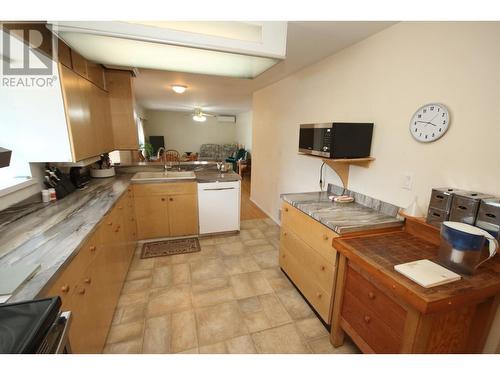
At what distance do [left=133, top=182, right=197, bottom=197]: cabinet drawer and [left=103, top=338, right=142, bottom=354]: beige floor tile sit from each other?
5.54ft

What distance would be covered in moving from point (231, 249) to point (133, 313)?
131 centimetres

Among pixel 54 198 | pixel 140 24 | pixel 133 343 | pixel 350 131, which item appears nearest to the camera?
pixel 140 24

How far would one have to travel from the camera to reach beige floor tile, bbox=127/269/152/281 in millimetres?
2312

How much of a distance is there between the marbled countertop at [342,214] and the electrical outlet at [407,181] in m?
0.23

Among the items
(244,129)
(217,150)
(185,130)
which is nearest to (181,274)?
(244,129)

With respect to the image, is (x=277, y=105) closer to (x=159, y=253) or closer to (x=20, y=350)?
(x=159, y=253)

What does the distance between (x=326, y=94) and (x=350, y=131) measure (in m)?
0.80

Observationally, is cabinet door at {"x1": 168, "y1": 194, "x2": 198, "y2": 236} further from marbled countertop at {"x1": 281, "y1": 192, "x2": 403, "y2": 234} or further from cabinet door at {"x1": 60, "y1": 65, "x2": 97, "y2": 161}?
marbled countertop at {"x1": 281, "y1": 192, "x2": 403, "y2": 234}

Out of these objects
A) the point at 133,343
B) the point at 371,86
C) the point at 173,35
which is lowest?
the point at 133,343

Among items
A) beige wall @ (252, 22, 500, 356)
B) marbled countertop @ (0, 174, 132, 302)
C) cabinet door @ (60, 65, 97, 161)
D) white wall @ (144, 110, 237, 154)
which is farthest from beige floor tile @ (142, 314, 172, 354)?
white wall @ (144, 110, 237, 154)

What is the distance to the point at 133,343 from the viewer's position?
5.19 feet

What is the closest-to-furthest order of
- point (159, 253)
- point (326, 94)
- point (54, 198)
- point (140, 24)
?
1. point (140, 24)
2. point (54, 198)
3. point (326, 94)
4. point (159, 253)

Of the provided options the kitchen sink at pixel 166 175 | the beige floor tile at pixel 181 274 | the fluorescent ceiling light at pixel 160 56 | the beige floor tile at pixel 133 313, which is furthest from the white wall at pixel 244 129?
the beige floor tile at pixel 133 313
